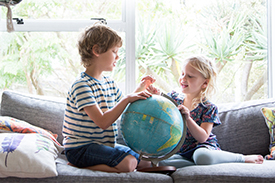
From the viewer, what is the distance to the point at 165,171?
6.26 feet

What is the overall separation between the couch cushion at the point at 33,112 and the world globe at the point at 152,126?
2.89 ft

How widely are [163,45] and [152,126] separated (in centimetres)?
178

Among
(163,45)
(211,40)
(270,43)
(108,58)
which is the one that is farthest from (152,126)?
(270,43)

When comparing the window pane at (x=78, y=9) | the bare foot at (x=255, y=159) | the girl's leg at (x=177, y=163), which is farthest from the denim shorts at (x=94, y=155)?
the window pane at (x=78, y=9)

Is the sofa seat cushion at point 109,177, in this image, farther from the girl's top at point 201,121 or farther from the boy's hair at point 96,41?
the boy's hair at point 96,41

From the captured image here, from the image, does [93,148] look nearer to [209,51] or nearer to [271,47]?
[209,51]

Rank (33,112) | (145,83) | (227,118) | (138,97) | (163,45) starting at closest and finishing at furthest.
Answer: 1. (138,97)
2. (145,83)
3. (33,112)
4. (227,118)
5. (163,45)

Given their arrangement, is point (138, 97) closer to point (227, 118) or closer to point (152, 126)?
point (152, 126)

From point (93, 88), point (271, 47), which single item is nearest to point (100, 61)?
point (93, 88)

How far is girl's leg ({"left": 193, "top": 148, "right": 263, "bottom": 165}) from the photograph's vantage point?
213 centimetres

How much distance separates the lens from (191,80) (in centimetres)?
242

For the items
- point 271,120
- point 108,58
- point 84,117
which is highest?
point 108,58

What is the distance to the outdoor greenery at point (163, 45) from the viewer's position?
3279mm

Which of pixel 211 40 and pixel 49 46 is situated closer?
pixel 49 46
